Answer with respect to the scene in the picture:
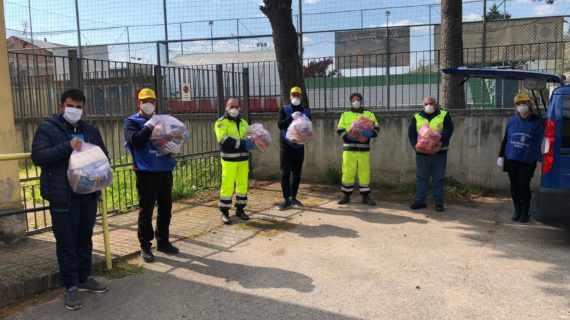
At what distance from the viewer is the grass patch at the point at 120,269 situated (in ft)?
15.8

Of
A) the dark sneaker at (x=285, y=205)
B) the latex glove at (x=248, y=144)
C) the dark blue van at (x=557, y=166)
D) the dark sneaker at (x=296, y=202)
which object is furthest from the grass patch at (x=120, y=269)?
the dark blue van at (x=557, y=166)

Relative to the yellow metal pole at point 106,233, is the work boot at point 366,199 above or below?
below

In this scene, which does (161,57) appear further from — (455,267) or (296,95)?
(455,267)

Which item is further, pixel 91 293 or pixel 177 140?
pixel 177 140

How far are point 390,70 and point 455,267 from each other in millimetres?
5562

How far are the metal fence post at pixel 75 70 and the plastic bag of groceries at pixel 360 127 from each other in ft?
13.1

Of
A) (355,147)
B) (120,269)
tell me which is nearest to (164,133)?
(120,269)

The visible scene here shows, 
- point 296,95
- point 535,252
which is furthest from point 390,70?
point 535,252

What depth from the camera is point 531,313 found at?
3908mm

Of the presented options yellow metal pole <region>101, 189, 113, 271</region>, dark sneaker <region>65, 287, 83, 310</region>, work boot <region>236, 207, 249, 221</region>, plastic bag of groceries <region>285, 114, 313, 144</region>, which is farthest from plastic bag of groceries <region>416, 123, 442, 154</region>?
dark sneaker <region>65, 287, 83, 310</region>

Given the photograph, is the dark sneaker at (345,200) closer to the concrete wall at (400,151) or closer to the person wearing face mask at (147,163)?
the concrete wall at (400,151)

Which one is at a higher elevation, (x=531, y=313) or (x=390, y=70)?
(x=390, y=70)

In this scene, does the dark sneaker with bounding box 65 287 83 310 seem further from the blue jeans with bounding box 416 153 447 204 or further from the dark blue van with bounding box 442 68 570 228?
the blue jeans with bounding box 416 153 447 204

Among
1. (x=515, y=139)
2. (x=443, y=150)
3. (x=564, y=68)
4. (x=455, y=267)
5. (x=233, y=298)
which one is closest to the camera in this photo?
(x=233, y=298)
